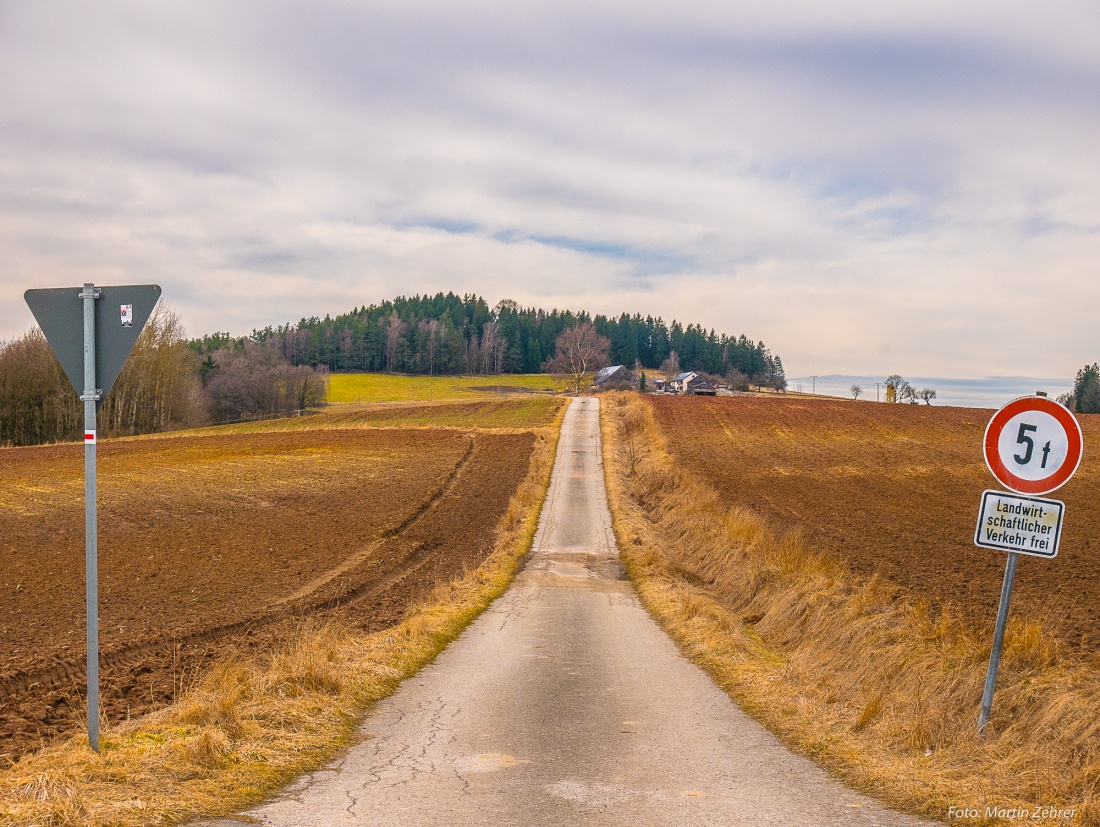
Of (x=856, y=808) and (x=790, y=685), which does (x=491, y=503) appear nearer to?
(x=790, y=685)

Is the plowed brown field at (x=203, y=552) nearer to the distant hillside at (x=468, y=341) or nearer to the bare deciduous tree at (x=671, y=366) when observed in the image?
the distant hillside at (x=468, y=341)

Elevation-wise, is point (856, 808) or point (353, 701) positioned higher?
point (856, 808)

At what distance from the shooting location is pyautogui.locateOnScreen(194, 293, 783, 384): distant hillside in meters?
159

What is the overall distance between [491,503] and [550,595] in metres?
16.3

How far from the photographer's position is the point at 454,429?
6606 centimetres

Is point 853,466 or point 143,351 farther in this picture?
point 143,351

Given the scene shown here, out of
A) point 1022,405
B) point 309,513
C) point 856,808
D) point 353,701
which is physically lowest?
point 309,513

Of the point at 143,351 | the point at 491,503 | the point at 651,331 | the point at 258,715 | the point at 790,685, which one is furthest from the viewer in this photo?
the point at 651,331

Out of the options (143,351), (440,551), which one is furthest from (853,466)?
(143,351)

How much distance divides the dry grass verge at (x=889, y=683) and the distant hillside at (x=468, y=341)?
139 meters

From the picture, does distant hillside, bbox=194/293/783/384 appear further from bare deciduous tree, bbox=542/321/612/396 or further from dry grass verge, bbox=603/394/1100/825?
dry grass verge, bbox=603/394/1100/825

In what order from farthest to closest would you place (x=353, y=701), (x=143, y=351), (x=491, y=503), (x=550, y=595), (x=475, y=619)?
(x=143, y=351)
(x=491, y=503)
(x=550, y=595)
(x=475, y=619)
(x=353, y=701)

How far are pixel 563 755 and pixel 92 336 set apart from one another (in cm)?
531

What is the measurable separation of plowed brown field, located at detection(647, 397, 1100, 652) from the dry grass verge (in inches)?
95.3
